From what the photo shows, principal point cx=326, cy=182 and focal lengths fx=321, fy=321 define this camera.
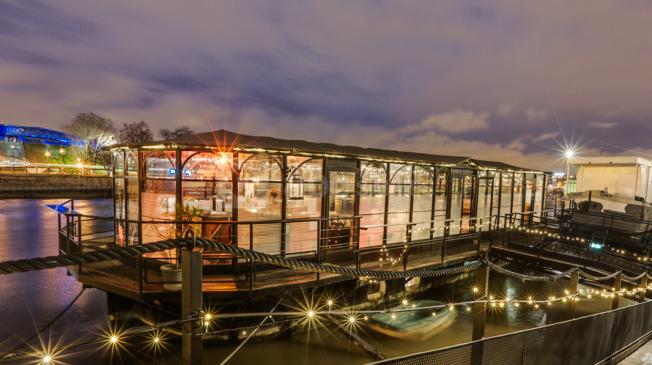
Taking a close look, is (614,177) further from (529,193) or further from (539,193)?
(529,193)

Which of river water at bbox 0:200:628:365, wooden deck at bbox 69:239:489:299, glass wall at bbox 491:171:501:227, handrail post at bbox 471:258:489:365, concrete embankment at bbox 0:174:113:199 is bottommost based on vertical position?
river water at bbox 0:200:628:365

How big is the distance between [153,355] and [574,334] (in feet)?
26.4

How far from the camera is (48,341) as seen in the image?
340 inches

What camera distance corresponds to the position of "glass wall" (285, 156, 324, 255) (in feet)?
28.0

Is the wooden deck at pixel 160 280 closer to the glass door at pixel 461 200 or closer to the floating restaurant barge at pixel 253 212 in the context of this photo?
the floating restaurant barge at pixel 253 212

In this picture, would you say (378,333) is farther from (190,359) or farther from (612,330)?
(190,359)

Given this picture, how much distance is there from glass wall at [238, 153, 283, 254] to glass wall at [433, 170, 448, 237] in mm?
6772

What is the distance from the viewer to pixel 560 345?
4.69 meters

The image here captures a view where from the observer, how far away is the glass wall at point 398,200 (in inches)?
429

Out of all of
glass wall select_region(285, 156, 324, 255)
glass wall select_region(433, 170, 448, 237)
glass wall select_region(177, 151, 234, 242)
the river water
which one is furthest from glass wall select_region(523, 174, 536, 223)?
glass wall select_region(177, 151, 234, 242)

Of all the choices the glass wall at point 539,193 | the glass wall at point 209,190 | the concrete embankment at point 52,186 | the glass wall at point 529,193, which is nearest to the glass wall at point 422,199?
the glass wall at point 209,190

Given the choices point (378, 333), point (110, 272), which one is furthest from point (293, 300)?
point (110, 272)

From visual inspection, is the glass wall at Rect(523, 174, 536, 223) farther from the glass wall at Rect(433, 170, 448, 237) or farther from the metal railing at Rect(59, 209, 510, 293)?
the metal railing at Rect(59, 209, 510, 293)

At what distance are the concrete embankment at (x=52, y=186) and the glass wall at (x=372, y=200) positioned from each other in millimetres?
37991
